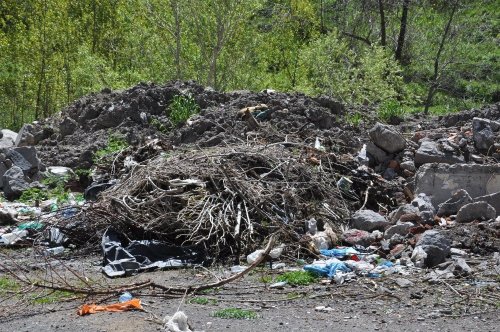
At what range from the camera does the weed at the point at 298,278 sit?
812cm

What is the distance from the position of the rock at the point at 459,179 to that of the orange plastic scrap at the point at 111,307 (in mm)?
4969

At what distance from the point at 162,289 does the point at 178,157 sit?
134 inches

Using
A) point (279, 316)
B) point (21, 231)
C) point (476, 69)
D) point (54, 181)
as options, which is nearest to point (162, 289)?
point (279, 316)

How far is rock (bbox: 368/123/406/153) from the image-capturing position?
12164mm

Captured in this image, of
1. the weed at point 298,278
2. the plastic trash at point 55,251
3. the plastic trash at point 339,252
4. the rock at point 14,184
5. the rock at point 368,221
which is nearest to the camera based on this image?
the weed at point 298,278

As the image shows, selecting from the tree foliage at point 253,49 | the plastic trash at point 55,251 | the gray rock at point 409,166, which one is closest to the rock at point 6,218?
the plastic trash at point 55,251

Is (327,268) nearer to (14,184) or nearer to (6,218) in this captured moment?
(6,218)

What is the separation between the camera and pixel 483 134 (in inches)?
484

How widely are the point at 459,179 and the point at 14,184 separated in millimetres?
6608

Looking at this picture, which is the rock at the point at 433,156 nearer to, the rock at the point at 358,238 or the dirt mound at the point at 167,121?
the dirt mound at the point at 167,121

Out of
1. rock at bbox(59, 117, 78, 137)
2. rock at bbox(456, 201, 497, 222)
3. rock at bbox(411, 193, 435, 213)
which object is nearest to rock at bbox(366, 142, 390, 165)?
rock at bbox(411, 193, 435, 213)

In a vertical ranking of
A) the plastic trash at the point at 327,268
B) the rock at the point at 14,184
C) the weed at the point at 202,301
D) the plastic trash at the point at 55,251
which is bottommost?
the rock at the point at 14,184

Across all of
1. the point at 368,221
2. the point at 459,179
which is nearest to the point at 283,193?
the point at 368,221

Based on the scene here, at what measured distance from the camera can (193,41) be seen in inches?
868
